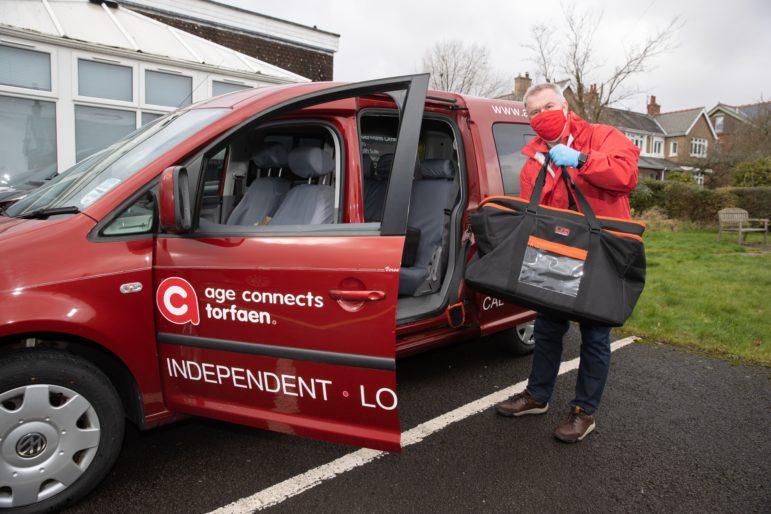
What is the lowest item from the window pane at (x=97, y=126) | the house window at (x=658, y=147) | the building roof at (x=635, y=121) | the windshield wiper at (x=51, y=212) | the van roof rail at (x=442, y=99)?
the windshield wiper at (x=51, y=212)

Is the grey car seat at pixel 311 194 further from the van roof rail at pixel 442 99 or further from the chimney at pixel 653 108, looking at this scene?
the chimney at pixel 653 108

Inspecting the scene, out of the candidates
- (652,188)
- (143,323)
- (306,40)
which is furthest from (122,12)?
(652,188)

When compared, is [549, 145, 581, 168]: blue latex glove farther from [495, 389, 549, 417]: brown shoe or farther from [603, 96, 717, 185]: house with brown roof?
[603, 96, 717, 185]: house with brown roof

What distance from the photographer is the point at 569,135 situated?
2771mm

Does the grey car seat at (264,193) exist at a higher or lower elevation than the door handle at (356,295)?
higher

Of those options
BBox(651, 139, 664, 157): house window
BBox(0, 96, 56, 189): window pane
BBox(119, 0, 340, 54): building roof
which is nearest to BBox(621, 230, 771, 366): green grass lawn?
BBox(0, 96, 56, 189): window pane

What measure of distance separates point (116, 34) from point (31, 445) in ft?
27.9

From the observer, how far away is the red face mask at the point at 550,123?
2672 mm

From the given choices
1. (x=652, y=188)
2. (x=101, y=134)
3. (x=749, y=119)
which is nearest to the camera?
(x=101, y=134)

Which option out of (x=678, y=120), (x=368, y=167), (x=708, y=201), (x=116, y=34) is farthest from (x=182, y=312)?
(x=678, y=120)

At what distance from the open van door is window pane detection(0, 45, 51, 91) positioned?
7.32 metres

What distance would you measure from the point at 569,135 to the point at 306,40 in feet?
39.3

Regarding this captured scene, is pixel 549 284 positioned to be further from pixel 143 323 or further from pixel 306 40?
pixel 306 40

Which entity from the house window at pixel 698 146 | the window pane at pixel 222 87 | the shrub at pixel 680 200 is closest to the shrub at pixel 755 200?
the shrub at pixel 680 200
